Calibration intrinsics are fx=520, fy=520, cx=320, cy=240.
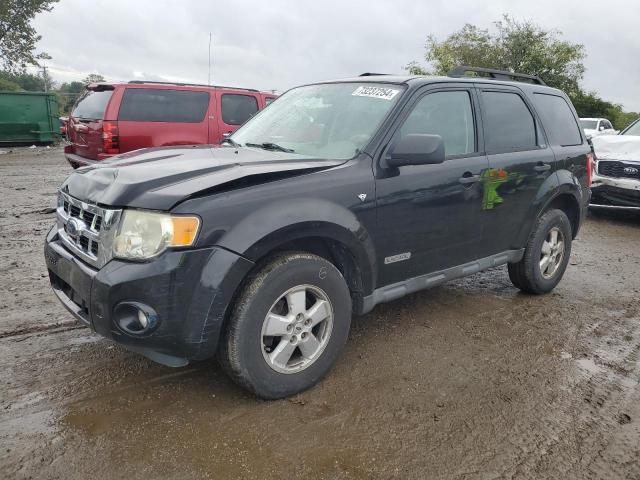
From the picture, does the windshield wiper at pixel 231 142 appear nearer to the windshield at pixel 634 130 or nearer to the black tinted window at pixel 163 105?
the black tinted window at pixel 163 105

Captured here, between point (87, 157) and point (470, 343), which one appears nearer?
point (470, 343)

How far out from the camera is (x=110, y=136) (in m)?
8.02

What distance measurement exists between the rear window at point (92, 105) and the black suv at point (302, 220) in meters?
4.99

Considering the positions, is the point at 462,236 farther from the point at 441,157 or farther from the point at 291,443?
the point at 291,443

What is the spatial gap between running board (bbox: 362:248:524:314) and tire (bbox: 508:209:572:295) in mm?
134

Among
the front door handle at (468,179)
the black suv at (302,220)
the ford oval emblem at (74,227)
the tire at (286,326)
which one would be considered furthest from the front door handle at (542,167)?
the ford oval emblem at (74,227)

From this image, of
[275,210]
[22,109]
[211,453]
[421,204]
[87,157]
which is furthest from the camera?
[22,109]

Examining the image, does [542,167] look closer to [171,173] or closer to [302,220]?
[302,220]

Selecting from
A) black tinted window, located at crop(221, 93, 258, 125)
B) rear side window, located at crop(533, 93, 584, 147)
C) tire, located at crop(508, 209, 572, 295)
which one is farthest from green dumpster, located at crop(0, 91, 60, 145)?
tire, located at crop(508, 209, 572, 295)

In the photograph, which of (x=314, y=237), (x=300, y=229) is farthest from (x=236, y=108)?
(x=300, y=229)

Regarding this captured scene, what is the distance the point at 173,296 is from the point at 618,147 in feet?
27.9

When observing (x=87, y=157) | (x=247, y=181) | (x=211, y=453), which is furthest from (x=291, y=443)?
(x=87, y=157)

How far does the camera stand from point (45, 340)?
3.49m

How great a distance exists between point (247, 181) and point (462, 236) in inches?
69.5
